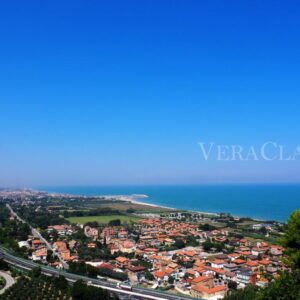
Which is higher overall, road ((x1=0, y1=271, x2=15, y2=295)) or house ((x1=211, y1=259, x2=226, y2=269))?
house ((x1=211, y1=259, x2=226, y2=269))

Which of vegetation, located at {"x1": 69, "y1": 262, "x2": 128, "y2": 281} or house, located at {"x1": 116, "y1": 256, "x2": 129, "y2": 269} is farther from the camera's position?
house, located at {"x1": 116, "y1": 256, "x2": 129, "y2": 269}

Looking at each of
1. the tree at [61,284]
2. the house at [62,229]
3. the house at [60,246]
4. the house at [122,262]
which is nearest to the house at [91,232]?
the house at [62,229]

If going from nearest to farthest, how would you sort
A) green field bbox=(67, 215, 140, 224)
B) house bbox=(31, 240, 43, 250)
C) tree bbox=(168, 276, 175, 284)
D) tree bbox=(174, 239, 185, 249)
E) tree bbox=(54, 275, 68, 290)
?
tree bbox=(54, 275, 68, 290), tree bbox=(168, 276, 175, 284), house bbox=(31, 240, 43, 250), tree bbox=(174, 239, 185, 249), green field bbox=(67, 215, 140, 224)

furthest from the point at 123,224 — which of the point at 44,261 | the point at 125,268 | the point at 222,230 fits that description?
the point at 125,268

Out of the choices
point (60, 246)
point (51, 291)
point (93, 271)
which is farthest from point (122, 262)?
point (51, 291)

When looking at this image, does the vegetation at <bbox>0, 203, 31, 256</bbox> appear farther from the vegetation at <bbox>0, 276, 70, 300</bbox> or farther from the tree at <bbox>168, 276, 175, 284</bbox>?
the tree at <bbox>168, 276, 175, 284</bbox>

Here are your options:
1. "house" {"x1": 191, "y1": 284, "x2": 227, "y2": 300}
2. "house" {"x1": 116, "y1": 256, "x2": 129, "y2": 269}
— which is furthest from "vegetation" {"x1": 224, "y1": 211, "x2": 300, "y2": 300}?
"house" {"x1": 116, "y1": 256, "x2": 129, "y2": 269}

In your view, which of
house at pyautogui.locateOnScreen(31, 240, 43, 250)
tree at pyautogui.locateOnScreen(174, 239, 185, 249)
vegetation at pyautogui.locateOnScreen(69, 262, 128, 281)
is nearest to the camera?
vegetation at pyautogui.locateOnScreen(69, 262, 128, 281)

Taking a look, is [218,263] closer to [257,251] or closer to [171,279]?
[171,279]
